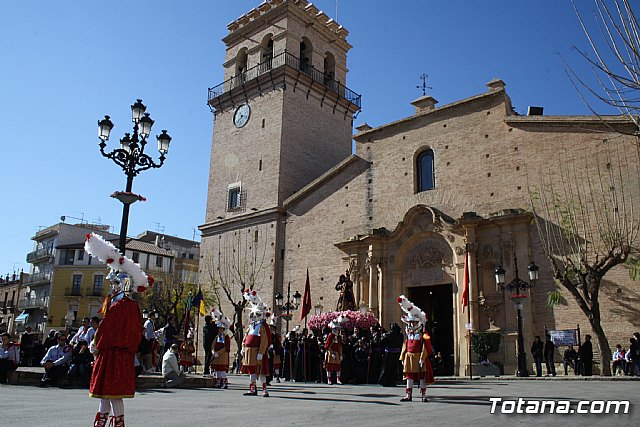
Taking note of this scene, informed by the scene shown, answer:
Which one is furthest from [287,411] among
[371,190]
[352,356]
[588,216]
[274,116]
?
[274,116]

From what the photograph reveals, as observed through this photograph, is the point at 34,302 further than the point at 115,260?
Yes

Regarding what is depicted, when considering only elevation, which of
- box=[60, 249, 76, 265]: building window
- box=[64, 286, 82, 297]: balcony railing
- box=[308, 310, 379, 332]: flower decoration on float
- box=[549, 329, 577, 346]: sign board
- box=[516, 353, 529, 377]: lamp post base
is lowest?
box=[516, 353, 529, 377]: lamp post base

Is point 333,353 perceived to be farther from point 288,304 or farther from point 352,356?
point 288,304

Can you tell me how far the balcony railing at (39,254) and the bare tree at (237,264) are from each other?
3097cm

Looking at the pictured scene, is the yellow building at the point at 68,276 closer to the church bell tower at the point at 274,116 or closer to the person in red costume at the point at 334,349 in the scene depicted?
the church bell tower at the point at 274,116

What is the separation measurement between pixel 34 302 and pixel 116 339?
5544cm

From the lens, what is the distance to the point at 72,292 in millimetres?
51750

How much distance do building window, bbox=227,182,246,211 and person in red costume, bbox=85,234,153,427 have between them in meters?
25.0

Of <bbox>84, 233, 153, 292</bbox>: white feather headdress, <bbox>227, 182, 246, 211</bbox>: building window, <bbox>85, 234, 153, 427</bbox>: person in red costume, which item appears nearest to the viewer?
<bbox>85, 234, 153, 427</bbox>: person in red costume

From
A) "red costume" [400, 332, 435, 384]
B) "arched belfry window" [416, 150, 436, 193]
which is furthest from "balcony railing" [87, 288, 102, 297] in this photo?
"red costume" [400, 332, 435, 384]

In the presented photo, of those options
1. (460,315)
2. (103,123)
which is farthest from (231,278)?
(103,123)

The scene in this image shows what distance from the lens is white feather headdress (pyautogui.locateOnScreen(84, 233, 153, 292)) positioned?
6.78 meters

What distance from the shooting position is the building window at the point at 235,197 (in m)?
31.9

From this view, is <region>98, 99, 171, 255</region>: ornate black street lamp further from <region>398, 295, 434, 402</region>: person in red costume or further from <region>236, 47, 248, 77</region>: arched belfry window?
<region>236, 47, 248, 77</region>: arched belfry window
